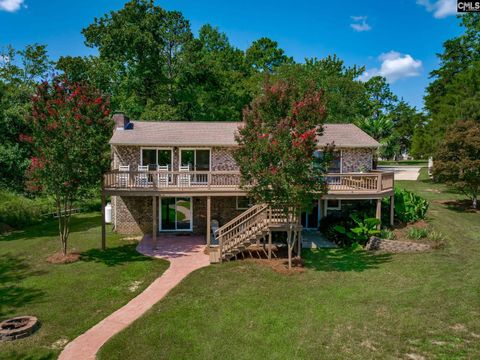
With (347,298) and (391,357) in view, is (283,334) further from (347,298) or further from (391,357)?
(347,298)

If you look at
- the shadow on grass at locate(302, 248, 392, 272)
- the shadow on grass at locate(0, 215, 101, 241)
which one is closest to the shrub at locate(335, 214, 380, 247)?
the shadow on grass at locate(302, 248, 392, 272)

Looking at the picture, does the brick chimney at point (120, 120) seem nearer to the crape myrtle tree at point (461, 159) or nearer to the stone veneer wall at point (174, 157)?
the stone veneer wall at point (174, 157)

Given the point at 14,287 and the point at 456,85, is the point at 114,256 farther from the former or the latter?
the point at 456,85

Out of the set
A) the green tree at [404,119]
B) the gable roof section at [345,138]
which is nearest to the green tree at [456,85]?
the gable roof section at [345,138]

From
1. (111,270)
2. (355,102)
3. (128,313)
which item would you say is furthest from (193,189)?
(355,102)

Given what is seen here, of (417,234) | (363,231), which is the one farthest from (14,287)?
(417,234)

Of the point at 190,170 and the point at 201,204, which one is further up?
the point at 190,170
